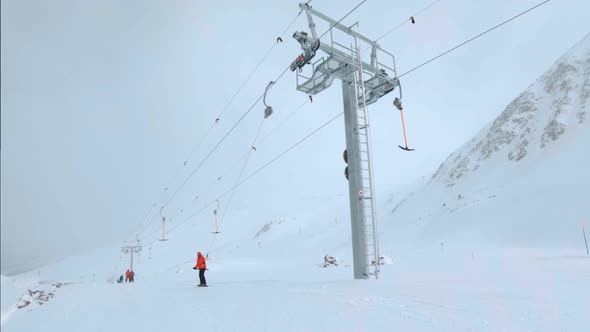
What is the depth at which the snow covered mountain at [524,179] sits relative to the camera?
33.0m

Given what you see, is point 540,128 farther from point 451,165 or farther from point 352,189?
point 352,189

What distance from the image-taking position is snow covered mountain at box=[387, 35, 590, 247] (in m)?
33.0

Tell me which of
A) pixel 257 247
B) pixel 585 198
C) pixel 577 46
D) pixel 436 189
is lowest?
pixel 257 247

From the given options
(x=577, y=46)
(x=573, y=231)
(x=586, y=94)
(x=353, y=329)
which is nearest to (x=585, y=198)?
(x=573, y=231)

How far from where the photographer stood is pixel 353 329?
612 centimetres

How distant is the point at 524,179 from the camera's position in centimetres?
4472

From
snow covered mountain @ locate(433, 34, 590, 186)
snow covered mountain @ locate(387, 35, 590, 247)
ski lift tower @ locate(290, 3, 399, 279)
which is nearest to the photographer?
ski lift tower @ locate(290, 3, 399, 279)

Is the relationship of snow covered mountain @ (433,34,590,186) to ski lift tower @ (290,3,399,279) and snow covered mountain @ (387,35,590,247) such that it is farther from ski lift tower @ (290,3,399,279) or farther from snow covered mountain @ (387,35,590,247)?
ski lift tower @ (290,3,399,279)

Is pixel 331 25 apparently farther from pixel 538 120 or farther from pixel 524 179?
pixel 538 120

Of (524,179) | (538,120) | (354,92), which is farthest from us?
(538,120)

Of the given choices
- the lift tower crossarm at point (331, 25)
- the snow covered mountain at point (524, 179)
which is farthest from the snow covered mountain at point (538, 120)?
the lift tower crossarm at point (331, 25)

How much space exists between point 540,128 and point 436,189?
60.4 feet

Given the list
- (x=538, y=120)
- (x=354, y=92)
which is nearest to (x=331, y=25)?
(x=354, y=92)

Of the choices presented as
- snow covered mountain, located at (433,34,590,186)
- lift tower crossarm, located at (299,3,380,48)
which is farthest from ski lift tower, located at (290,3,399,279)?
snow covered mountain, located at (433,34,590,186)
